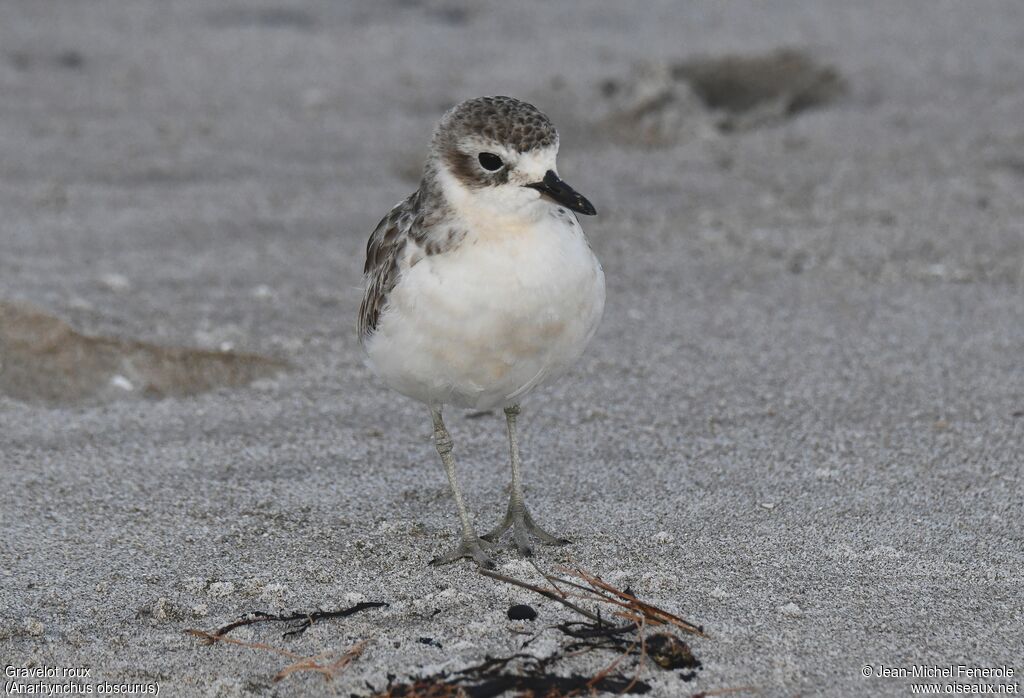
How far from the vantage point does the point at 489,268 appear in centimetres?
348

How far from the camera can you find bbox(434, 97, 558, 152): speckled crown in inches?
137

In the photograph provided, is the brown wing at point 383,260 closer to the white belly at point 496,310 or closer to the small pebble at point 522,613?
the white belly at point 496,310

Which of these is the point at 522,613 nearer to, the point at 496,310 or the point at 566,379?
the point at 496,310

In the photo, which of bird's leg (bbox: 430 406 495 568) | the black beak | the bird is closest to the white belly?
the bird

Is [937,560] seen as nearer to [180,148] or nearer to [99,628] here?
[99,628]

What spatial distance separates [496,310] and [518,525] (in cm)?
79

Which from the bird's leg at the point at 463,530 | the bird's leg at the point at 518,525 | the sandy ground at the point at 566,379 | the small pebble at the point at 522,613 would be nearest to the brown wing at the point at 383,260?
the bird's leg at the point at 463,530

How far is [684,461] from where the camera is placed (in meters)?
4.50

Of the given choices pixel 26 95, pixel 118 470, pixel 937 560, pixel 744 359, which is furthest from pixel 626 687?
pixel 26 95

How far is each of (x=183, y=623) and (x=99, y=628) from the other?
0.71 ft

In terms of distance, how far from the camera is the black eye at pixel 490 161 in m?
3.53

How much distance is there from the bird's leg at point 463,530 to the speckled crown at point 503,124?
34.0 inches

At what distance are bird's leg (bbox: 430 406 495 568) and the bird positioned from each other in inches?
12.0

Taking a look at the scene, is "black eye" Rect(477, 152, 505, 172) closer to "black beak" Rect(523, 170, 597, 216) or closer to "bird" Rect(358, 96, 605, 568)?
"bird" Rect(358, 96, 605, 568)
